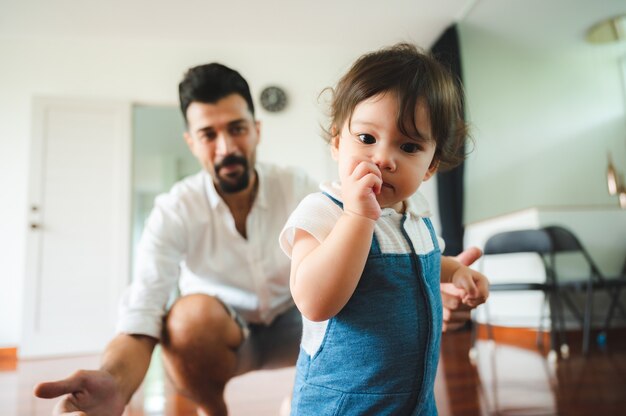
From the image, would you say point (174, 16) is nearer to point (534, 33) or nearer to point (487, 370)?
point (534, 33)

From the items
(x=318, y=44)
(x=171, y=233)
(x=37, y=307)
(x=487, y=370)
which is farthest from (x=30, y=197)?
(x=487, y=370)

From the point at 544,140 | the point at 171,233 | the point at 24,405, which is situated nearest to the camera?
the point at 171,233

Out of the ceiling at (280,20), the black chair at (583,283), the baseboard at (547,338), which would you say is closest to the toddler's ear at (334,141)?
the black chair at (583,283)

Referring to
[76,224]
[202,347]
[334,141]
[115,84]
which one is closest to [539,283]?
[202,347]

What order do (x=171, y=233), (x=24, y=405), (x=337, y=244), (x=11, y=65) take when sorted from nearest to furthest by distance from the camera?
(x=337, y=244), (x=171, y=233), (x=24, y=405), (x=11, y=65)

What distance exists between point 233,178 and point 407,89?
2.54 ft

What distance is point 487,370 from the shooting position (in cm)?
206

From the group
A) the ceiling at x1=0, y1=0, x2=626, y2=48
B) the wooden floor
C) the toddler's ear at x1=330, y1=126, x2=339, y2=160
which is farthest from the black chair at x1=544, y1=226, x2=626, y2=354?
the toddler's ear at x1=330, y1=126, x2=339, y2=160

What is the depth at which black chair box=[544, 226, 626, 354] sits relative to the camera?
2.34 m

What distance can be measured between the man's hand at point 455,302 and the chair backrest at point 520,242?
1.92 metres

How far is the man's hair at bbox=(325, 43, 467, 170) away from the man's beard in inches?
24.2

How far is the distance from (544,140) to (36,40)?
3.86 m

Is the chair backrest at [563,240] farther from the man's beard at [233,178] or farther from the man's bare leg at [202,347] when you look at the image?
the man's bare leg at [202,347]

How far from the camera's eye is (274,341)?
1286 mm
